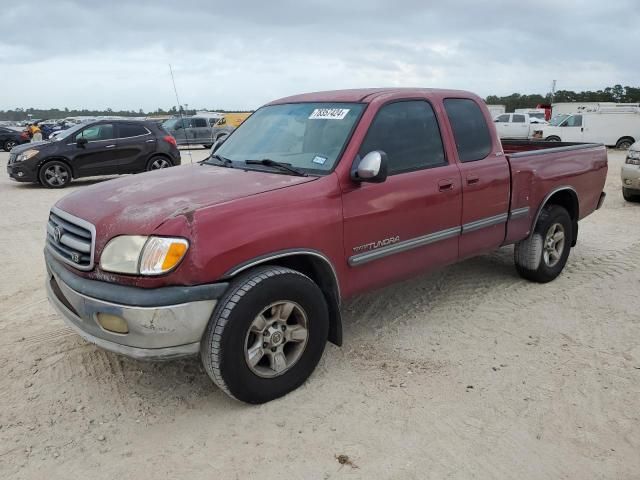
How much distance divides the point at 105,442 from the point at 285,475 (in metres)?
1.04

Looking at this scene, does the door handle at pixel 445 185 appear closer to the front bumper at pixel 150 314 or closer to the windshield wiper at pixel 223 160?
the windshield wiper at pixel 223 160

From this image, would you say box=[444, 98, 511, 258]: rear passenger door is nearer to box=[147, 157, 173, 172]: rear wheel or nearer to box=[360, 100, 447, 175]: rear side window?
box=[360, 100, 447, 175]: rear side window

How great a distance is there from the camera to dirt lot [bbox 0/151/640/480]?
2721 millimetres

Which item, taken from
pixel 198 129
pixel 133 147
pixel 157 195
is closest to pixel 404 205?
pixel 157 195

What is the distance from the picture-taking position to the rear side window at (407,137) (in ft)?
12.4

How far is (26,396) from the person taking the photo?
334 cm

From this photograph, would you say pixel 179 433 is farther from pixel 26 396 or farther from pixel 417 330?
pixel 417 330

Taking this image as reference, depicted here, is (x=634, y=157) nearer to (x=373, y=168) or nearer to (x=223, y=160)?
(x=373, y=168)

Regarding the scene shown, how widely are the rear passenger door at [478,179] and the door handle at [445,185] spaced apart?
0.17 m

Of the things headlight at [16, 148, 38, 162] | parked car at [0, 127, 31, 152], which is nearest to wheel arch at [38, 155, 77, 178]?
headlight at [16, 148, 38, 162]

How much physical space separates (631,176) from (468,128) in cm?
672

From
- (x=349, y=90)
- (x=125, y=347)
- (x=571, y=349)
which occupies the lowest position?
(x=571, y=349)

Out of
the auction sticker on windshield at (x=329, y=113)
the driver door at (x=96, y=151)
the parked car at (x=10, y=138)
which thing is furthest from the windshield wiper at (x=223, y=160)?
the parked car at (x=10, y=138)

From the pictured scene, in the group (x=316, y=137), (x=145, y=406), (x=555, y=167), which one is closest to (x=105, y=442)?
(x=145, y=406)
